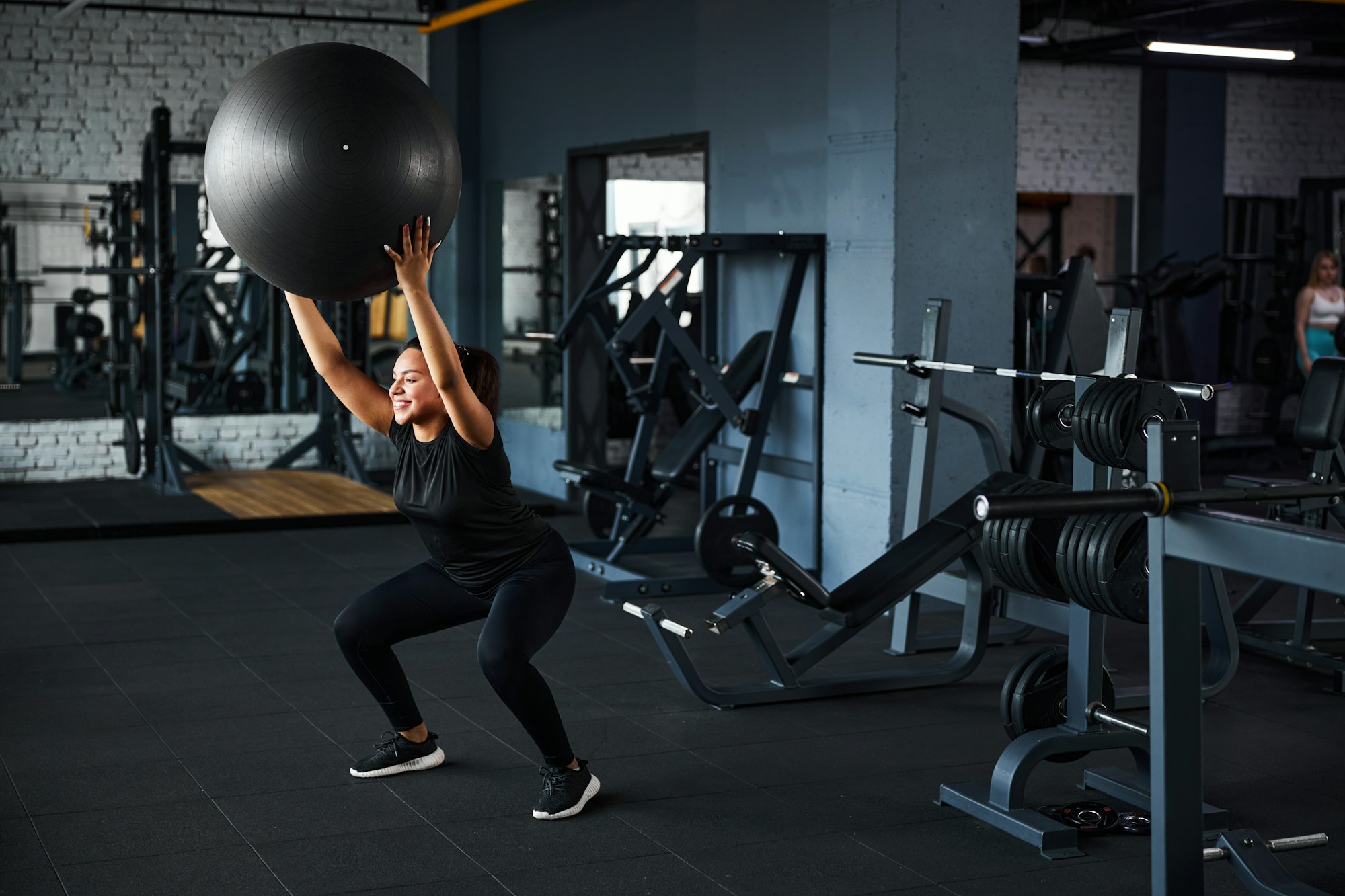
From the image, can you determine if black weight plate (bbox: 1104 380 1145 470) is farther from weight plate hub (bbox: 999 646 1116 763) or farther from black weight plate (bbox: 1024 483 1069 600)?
weight plate hub (bbox: 999 646 1116 763)

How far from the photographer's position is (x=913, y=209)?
16.5 feet

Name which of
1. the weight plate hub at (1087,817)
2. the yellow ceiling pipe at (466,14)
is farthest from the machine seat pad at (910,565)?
the yellow ceiling pipe at (466,14)

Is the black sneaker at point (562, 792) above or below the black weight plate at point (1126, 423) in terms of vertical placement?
below

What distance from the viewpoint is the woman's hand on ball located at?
250 cm

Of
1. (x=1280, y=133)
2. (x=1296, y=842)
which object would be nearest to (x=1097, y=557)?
(x=1296, y=842)

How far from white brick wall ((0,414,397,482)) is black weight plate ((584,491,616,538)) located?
131 inches

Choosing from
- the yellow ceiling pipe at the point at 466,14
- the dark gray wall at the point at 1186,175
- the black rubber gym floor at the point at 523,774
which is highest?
the yellow ceiling pipe at the point at 466,14

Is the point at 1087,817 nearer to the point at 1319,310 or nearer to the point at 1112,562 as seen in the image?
the point at 1112,562

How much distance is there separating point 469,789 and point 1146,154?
8.57 meters

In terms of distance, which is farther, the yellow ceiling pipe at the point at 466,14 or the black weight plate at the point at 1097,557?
the yellow ceiling pipe at the point at 466,14

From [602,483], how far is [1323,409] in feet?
8.39

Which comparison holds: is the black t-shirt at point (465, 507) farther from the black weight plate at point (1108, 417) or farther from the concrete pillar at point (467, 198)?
the concrete pillar at point (467, 198)

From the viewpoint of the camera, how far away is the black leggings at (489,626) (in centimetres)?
298

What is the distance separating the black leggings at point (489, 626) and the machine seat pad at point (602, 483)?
2.19 meters
